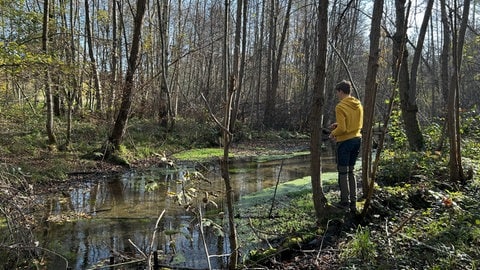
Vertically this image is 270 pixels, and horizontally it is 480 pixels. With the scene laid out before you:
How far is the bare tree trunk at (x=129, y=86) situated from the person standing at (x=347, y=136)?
8447 mm

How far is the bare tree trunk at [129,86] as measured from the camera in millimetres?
12250

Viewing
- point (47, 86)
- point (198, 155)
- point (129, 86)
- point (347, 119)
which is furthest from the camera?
point (198, 155)

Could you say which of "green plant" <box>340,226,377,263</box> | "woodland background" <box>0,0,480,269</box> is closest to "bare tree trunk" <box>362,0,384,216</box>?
"woodland background" <box>0,0,480,269</box>

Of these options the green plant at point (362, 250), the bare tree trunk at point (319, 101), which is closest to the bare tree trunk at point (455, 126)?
the bare tree trunk at point (319, 101)

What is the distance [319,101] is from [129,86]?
28.2 feet

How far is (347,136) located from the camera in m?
5.56

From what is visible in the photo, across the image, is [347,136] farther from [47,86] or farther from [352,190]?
[47,86]

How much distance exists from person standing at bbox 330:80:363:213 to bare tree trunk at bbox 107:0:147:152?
8.45 meters

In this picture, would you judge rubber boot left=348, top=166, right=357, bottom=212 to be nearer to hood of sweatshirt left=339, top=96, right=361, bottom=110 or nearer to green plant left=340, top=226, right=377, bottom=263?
hood of sweatshirt left=339, top=96, right=361, bottom=110

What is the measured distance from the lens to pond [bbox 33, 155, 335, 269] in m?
4.74

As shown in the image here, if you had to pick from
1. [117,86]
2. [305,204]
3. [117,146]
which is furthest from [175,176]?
[305,204]

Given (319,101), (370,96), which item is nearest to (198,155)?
(319,101)

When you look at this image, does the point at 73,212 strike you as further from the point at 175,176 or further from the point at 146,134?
the point at 146,134

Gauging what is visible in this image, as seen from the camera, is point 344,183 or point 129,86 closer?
point 344,183
